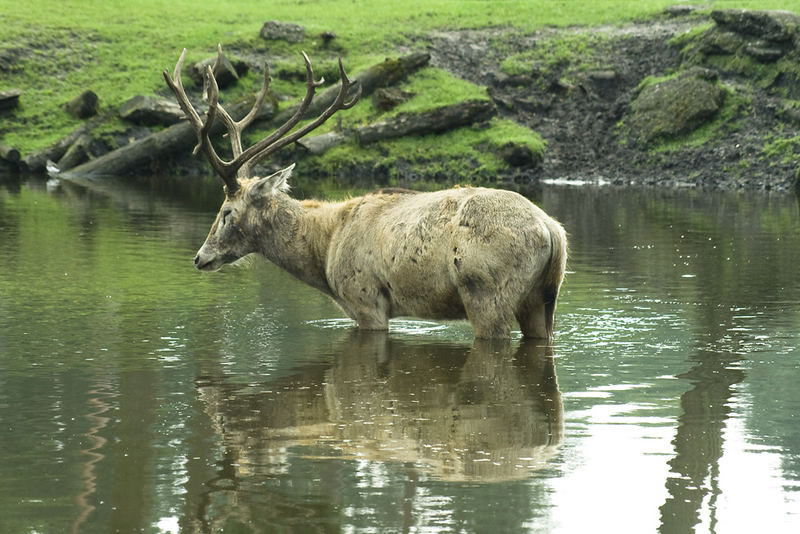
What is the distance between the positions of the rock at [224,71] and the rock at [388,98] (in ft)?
15.2

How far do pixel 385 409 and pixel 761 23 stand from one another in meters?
32.1

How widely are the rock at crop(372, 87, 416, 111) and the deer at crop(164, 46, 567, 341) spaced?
80.7 feet

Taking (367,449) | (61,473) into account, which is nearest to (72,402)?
(61,473)

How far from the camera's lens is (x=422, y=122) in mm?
36688

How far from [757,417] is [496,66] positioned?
3447 cm

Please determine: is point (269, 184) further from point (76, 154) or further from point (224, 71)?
point (224, 71)

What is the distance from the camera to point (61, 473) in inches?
271

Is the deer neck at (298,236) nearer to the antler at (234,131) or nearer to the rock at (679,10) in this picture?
the antler at (234,131)

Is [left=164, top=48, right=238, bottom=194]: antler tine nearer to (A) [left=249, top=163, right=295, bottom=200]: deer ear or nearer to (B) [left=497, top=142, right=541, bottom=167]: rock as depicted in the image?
(A) [left=249, top=163, right=295, bottom=200]: deer ear

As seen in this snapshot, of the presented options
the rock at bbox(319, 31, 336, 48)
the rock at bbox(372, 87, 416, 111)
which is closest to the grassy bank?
the rock at bbox(319, 31, 336, 48)

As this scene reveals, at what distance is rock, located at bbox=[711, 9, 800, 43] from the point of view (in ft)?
122

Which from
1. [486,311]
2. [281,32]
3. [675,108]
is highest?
[281,32]

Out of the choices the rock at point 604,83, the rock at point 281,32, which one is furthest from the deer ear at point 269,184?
the rock at point 281,32

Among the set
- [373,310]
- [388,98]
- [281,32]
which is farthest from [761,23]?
[373,310]
